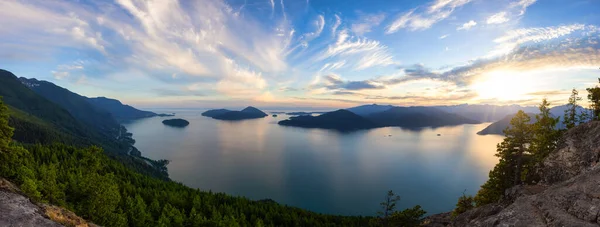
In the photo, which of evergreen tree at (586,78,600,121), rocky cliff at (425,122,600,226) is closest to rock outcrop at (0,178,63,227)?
rocky cliff at (425,122,600,226)

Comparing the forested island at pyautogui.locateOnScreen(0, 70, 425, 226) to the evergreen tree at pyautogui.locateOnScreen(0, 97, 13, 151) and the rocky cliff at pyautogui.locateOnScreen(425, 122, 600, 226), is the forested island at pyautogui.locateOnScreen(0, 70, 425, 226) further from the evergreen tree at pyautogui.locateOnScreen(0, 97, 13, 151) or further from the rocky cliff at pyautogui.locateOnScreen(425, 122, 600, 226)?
the rocky cliff at pyautogui.locateOnScreen(425, 122, 600, 226)

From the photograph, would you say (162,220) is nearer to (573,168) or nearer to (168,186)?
(168,186)

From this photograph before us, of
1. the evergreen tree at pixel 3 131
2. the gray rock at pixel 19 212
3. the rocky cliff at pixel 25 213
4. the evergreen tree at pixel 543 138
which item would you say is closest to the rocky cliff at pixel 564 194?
the evergreen tree at pixel 543 138

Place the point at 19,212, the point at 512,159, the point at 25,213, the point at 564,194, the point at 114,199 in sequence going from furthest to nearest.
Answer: the point at 114,199, the point at 512,159, the point at 564,194, the point at 25,213, the point at 19,212

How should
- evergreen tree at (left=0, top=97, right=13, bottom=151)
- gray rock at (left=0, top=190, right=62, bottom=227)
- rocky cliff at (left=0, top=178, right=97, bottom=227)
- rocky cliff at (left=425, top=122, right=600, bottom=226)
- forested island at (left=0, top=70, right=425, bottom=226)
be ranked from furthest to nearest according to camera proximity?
forested island at (left=0, top=70, right=425, bottom=226)
evergreen tree at (left=0, top=97, right=13, bottom=151)
rocky cliff at (left=425, top=122, right=600, bottom=226)
rocky cliff at (left=0, top=178, right=97, bottom=227)
gray rock at (left=0, top=190, right=62, bottom=227)

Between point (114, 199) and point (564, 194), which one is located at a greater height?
point (564, 194)

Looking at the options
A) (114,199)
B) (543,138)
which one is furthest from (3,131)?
(543,138)

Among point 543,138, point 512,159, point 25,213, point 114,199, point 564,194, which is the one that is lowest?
point 114,199

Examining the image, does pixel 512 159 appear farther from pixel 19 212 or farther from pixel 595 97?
pixel 19 212

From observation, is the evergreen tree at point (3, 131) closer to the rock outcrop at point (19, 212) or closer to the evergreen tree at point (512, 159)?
the rock outcrop at point (19, 212)

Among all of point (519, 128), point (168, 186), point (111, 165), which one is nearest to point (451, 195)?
point (519, 128)
